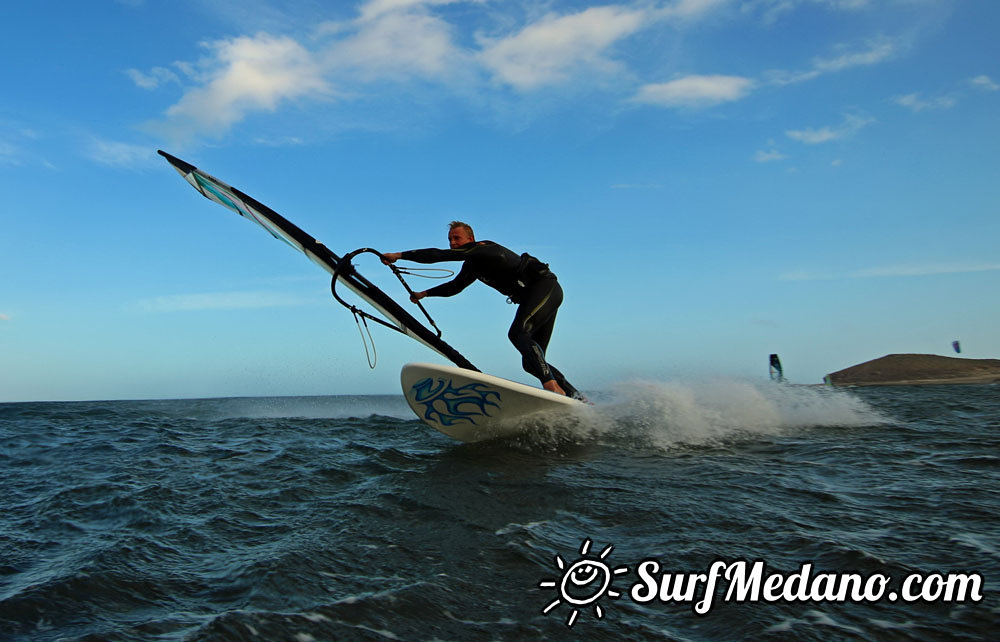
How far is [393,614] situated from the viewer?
251cm

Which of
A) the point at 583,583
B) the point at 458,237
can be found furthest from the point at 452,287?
the point at 583,583

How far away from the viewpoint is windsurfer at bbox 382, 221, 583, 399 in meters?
6.64

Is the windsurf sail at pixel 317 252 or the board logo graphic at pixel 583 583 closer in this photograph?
the board logo graphic at pixel 583 583

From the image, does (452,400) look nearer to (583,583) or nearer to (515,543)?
(515,543)

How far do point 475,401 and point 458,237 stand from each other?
73.1 inches

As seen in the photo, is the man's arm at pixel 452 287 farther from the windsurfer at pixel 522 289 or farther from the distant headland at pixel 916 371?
the distant headland at pixel 916 371

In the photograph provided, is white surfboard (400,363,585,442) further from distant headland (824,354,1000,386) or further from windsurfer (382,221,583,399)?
distant headland (824,354,1000,386)

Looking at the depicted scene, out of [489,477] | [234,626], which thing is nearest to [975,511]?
[489,477]

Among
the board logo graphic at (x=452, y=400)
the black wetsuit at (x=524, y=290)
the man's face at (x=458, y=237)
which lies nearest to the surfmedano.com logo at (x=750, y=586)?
the board logo graphic at (x=452, y=400)

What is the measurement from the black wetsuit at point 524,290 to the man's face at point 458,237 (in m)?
0.10

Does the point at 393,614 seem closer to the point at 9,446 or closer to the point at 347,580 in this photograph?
the point at 347,580

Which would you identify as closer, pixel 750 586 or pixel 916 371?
pixel 750 586

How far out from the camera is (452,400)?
671cm

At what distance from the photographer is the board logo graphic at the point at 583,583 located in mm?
2615
